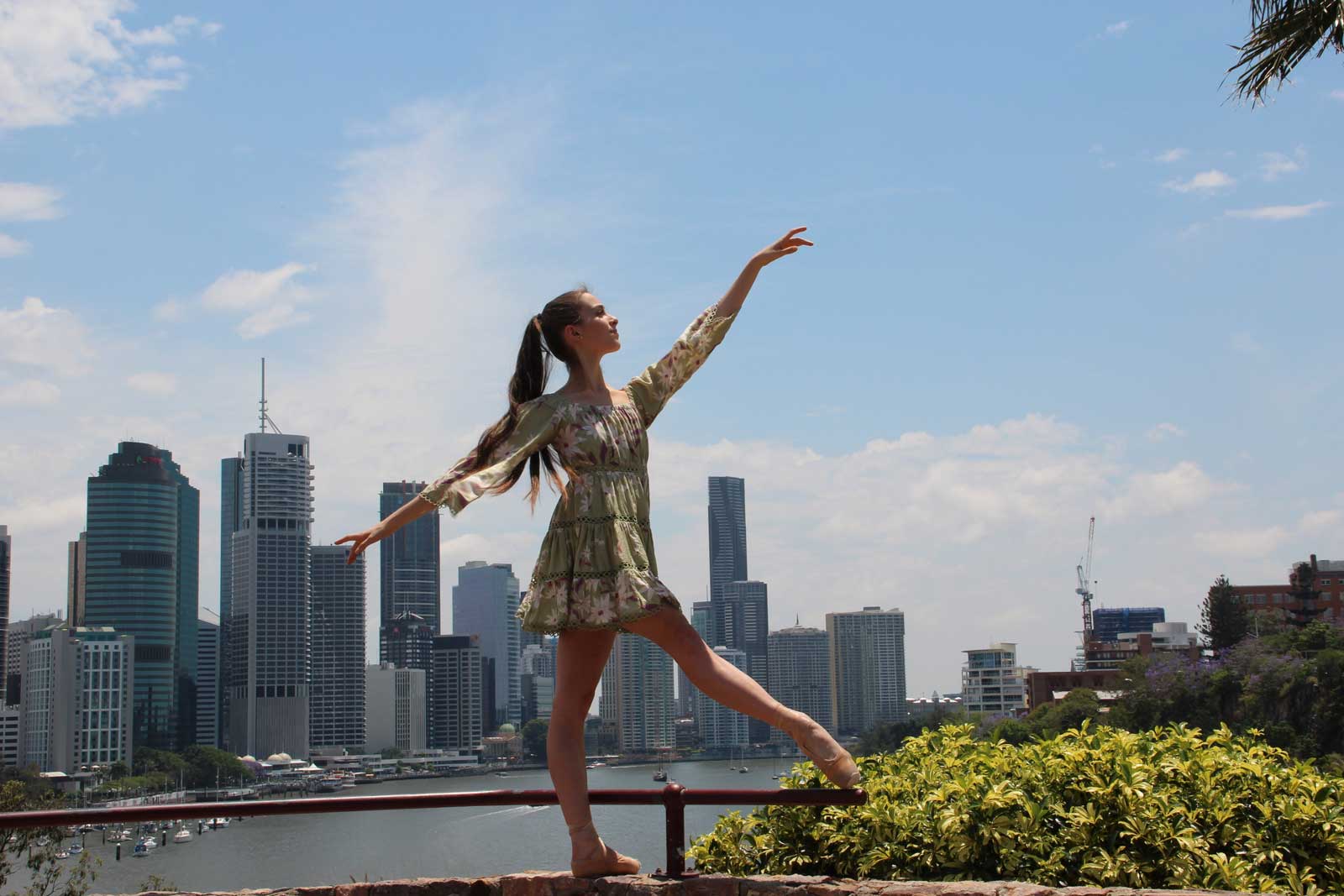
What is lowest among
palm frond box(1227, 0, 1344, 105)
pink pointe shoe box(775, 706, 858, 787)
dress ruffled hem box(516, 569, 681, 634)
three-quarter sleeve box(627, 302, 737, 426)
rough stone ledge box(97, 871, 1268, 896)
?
rough stone ledge box(97, 871, 1268, 896)

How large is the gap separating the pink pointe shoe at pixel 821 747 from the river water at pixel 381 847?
1055 inches

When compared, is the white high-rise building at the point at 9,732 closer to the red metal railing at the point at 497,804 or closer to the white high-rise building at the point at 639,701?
the white high-rise building at the point at 639,701

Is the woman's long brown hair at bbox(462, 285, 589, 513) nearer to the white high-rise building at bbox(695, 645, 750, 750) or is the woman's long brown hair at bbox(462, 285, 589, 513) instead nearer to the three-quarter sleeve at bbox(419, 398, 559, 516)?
the three-quarter sleeve at bbox(419, 398, 559, 516)

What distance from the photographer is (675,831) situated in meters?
3.59

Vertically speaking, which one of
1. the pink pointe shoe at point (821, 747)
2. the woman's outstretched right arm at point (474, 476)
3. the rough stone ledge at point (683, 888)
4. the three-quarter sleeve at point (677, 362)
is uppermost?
the three-quarter sleeve at point (677, 362)

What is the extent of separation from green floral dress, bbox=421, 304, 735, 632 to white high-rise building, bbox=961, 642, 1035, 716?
453ft

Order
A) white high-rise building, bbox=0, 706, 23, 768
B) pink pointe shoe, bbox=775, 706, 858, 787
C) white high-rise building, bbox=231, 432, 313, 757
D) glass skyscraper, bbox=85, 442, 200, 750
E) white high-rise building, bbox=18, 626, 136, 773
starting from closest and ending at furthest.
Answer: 1. pink pointe shoe, bbox=775, 706, 858, 787
2. white high-rise building, bbox=18, 626, 136, 773
3. white high-rise building, bbox=0, 706, 23, 768
4. glass skyscraper, bbox=85, 442, 200, 750
5. white high-rise building, bbox=231, 432, 313, 757

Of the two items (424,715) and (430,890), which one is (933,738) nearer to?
(430,890)

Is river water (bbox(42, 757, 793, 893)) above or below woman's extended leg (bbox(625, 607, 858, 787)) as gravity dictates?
below

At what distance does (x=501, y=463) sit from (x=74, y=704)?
146174mm

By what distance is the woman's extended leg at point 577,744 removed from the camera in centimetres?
362

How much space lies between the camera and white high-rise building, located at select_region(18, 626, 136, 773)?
437 feet

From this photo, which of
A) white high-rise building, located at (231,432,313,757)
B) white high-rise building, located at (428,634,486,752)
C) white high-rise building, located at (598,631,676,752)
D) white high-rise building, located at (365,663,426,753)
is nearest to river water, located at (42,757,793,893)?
white high-rise building, located at (231,432,313,757)

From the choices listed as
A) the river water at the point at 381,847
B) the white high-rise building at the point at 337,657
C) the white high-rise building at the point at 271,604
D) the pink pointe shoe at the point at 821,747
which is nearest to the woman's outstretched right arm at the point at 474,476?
the pink pointe shoe at the point at 821,747
